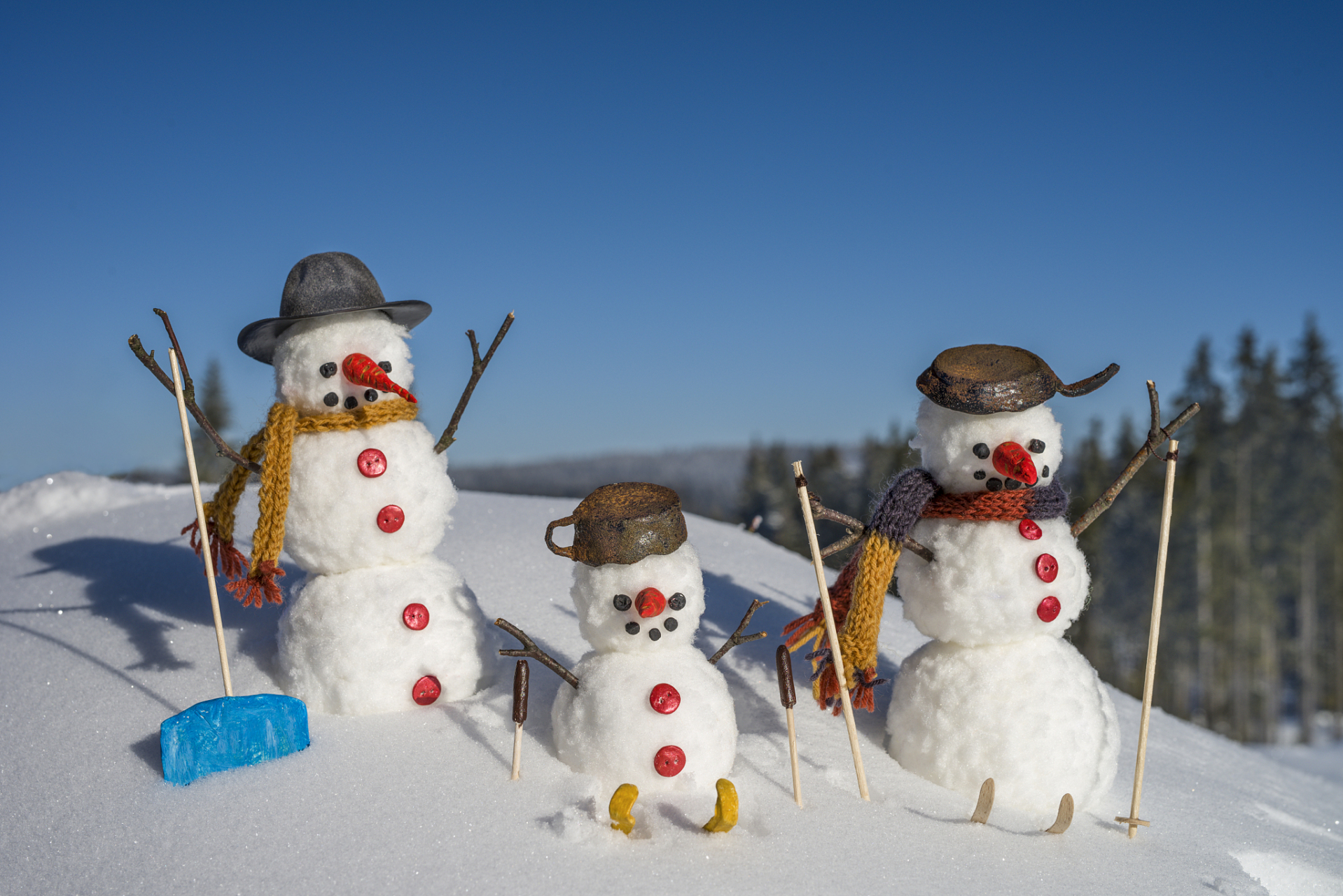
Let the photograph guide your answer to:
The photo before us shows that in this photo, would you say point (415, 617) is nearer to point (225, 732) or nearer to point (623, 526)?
point (225, 732)

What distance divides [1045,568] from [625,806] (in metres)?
1.36

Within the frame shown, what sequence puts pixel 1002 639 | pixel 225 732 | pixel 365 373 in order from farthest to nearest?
pixel 365 373, pixel 1002 639, pixel 225 732

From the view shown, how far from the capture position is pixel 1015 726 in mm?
2686

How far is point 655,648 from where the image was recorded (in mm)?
2602

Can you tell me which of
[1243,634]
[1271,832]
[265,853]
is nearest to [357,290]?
[265,853]

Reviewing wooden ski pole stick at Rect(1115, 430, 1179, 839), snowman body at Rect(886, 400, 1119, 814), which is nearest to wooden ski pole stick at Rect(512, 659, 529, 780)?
snowman body at Rect(886, 400, 1119, 814)

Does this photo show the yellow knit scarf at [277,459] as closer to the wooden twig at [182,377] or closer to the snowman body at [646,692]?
the wooden twig at [182,377]

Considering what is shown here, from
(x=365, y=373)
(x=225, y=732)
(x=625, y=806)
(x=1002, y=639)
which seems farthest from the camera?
(x=365, y=373)

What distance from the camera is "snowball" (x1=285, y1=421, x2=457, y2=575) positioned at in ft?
9.51

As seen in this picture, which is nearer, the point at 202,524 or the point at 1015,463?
the point at 1015,463

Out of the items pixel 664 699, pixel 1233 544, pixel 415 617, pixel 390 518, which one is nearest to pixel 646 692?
pixel 664 699

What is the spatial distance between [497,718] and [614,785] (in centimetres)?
53

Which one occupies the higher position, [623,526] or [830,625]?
[623,526]

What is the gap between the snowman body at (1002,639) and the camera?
267cm
